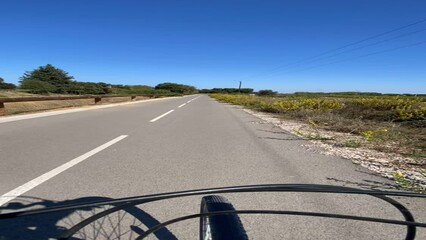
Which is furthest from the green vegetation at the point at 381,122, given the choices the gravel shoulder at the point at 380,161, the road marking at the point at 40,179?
the road marking at the point at 40,179

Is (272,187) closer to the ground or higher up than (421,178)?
higher up

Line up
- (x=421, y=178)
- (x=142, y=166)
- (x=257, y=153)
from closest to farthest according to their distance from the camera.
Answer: (x=421, y=178), (x=142, y=166), (x=257, y=153)

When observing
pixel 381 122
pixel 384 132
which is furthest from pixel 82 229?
pixel 381 122

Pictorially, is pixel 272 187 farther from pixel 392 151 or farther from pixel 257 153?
pixel 392 151

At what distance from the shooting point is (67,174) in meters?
5.36

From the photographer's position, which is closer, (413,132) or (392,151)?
(392,151)

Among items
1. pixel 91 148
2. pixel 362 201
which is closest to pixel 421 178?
pixel 362 201

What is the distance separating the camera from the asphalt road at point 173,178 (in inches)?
134

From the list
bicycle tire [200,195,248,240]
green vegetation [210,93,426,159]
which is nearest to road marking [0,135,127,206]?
bicycle tire [200,195,248,240]

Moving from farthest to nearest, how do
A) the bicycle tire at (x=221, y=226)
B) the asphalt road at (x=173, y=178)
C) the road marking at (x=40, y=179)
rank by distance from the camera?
the road marking at (x=40, y=179) < the asphalt road at (x=173, y=178) < the bicycle tire at (x=221, y=226)

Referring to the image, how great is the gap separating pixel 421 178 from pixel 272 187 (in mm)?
4841

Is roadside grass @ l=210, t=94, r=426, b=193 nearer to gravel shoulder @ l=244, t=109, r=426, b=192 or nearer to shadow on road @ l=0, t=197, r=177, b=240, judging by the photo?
gravel shoulder @ l=244, t=109, r=426, b=192

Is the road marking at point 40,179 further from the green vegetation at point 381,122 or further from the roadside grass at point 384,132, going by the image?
the green vegetation at point 381,122

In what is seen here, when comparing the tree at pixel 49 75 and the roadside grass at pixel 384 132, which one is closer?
the roadside grass at pixel 384 132
